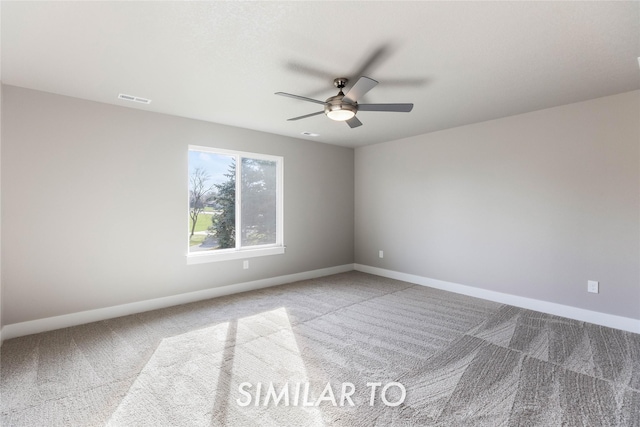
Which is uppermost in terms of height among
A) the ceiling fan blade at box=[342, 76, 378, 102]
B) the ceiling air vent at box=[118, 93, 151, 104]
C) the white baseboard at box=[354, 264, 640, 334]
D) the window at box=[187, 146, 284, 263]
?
the ceiling air vent at box=[118, 93, 151, 104]

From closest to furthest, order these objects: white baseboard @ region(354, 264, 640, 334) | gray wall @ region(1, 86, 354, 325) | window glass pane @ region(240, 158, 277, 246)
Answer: gray wall @ region(1, 86, 354, 325), white baseboard @ region(354, 264, 640, 334), window glass pane @ region(240, 158, 277, 246)

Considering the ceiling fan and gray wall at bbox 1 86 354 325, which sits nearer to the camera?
the ceiling fan

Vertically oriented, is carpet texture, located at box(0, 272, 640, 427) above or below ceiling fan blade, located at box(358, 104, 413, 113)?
below

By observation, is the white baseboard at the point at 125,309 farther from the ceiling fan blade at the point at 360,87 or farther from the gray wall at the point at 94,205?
the ceiling fan blade at the point at 360,87

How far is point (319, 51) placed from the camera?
7.68 ft

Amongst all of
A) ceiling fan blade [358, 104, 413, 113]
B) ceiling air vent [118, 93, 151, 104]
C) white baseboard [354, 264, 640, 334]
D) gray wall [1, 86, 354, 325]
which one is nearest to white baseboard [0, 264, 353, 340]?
gray wall [1, 86, 354, 325]

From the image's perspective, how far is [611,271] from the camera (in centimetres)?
332

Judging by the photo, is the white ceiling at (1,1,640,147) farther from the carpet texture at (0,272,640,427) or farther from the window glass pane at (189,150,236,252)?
the carpet texture at (0,272,640,427)

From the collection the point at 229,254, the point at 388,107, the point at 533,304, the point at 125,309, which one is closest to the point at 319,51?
the point at 388,107

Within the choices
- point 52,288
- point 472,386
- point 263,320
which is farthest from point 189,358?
point 472,386

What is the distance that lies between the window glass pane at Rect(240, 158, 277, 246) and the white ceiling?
1.39 metres

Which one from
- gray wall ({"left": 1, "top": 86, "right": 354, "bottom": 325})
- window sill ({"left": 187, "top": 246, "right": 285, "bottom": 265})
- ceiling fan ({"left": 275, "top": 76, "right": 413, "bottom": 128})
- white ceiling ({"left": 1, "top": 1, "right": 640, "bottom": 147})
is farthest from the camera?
window sill ({"left": 187, "top": 246, "right": 285, "bottom": 265})

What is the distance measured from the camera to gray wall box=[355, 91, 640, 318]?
10.7 ft

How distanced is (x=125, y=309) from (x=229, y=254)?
140 cm
